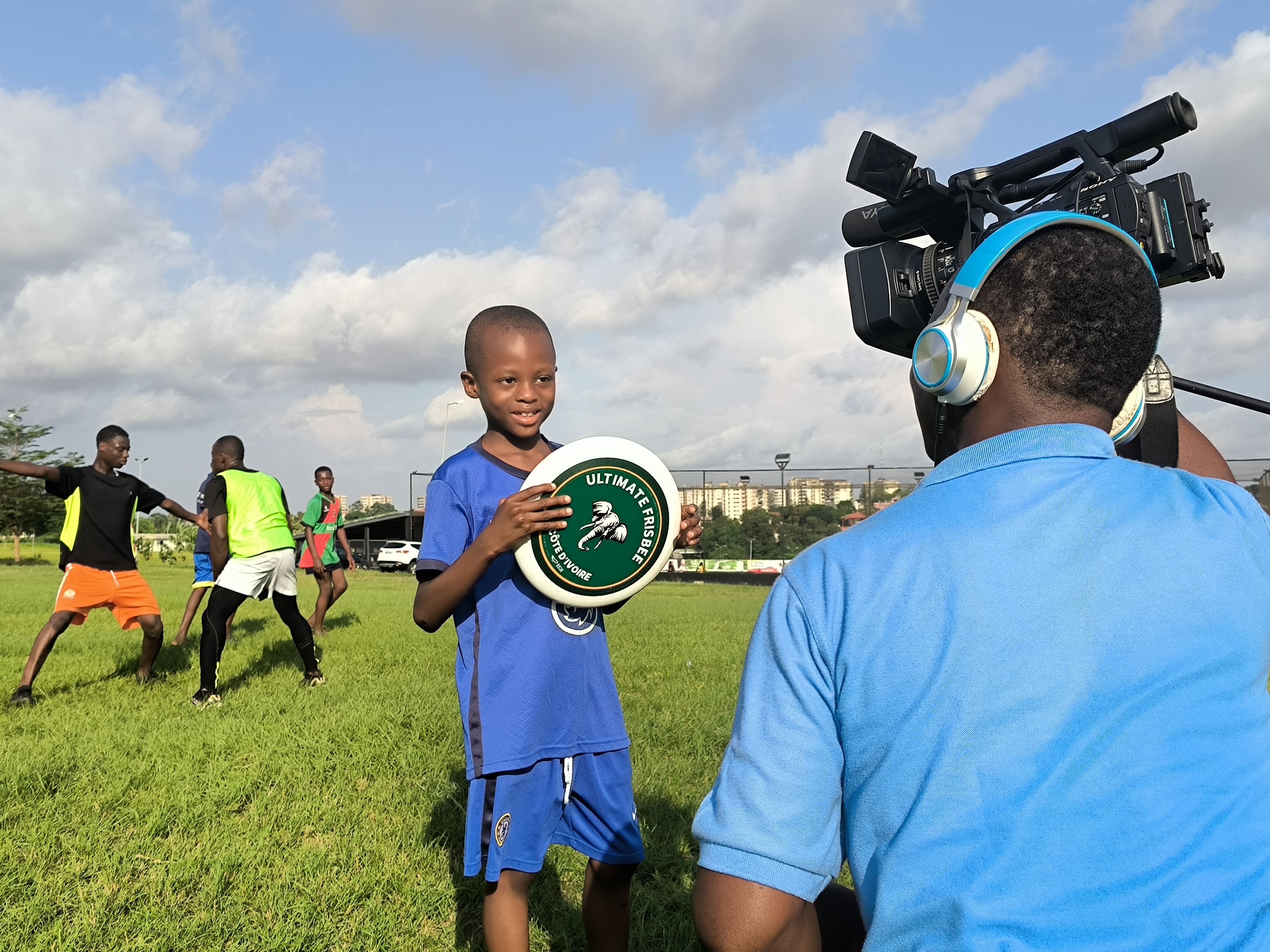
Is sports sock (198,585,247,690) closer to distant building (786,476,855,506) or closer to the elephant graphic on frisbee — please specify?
the elephant graphic on frisbee

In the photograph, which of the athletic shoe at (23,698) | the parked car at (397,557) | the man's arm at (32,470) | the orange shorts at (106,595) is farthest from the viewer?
the parked car at (397,557)

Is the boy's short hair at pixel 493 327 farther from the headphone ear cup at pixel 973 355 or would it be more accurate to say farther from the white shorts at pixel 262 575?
the white shorts at pixel 262 575

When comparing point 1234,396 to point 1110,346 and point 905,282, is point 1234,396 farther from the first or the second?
point 1110,346

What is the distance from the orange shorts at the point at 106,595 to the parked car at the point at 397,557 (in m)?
31.7

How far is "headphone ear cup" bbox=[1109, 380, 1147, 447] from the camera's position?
1.51m

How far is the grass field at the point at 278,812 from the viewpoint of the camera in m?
3.34

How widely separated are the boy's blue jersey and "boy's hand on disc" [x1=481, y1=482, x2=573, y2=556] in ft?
0.47

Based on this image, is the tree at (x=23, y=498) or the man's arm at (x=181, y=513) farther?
the tree at (x=23, y=498)

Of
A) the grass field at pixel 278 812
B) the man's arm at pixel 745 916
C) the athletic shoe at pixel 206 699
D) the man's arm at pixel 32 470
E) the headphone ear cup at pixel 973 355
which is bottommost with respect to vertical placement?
the grass field at pixel 278 812

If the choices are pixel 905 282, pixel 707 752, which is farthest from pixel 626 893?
pixel 707 752

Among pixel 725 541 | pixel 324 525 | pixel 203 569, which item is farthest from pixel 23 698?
pixel 725 541

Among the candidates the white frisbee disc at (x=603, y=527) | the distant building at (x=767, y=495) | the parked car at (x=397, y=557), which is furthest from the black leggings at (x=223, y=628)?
the parked car at (x=397, y=557)

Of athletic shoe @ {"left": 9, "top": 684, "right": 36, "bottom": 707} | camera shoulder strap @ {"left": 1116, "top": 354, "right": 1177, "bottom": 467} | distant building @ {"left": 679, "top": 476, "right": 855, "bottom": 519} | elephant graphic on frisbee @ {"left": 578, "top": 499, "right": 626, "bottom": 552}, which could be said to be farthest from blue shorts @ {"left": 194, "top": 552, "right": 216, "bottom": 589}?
distant building @ {"left": 679, "top": 476, "right": 855, "bottom": 519}

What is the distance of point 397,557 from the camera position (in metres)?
39.9
